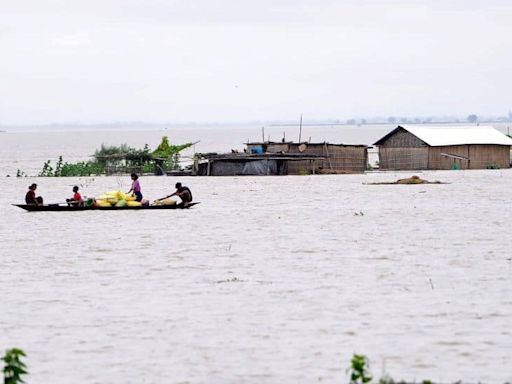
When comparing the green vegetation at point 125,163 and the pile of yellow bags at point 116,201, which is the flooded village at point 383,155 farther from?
the pile of yellow bags at point 116,201

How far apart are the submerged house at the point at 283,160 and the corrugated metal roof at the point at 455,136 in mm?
1775

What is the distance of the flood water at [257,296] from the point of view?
399 inches

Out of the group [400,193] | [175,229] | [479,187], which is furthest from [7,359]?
[479,187]

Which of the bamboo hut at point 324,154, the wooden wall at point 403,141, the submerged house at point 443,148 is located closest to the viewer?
the bamboo hut at point 324,154

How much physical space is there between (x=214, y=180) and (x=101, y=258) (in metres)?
24.5

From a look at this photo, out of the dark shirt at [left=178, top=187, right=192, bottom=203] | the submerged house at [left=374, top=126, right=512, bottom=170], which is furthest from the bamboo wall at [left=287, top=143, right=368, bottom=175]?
the dark shirt at [left=178, top=187, right=192, bottom=203]

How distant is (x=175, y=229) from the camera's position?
22812 mm

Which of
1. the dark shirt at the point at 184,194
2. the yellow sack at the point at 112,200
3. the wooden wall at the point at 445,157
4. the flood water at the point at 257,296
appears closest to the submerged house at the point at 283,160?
the wooden wall at the point at 445,157

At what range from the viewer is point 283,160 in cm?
4344

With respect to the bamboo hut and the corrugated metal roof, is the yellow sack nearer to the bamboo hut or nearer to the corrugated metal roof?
the bamboo hut

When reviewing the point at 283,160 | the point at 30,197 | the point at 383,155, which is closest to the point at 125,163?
the point at 283,160

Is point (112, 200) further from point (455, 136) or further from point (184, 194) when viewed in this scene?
point (455, 136)

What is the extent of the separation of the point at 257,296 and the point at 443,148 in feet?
105

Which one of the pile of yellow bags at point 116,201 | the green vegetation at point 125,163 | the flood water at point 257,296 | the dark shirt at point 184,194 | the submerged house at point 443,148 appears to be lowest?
the flood water at point 257,296
